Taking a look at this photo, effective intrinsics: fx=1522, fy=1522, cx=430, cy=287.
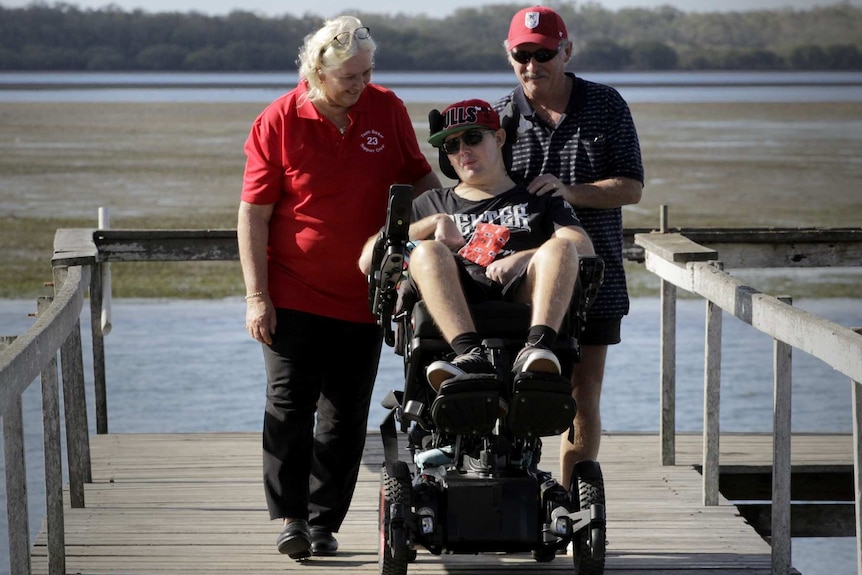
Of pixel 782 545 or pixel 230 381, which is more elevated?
pixel 782 545

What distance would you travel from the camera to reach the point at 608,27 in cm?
12225

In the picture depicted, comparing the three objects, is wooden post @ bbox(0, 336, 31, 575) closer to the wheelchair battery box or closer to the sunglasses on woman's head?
the wheelchair battery box

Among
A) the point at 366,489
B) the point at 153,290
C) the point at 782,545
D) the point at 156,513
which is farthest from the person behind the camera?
the point at 153,290

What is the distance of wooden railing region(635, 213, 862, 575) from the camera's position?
3.88 m

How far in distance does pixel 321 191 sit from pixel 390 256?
0.66 meters

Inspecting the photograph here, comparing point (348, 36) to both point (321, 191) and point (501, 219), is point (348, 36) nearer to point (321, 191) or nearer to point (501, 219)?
point (321, 191)

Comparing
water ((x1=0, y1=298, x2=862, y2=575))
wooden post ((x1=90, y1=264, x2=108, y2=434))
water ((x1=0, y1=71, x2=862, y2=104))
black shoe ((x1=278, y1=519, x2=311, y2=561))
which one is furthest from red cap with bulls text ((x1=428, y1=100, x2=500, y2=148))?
water ((x1=0, y1=71, x2=862, y2=104))

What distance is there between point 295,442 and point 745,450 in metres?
2.74

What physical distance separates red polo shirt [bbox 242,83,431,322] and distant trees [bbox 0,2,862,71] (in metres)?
102

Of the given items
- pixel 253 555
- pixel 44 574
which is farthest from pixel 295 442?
pixel 44 574

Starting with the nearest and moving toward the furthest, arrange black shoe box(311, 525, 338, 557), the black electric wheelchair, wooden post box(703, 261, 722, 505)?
the black electric wheelchair
black shoe box(311, 525, 338, 557)
wooden post box(703, 261, 722, 505)

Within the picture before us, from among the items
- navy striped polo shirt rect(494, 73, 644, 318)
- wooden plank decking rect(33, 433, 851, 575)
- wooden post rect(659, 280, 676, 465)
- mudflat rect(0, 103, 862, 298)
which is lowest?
mudflat rect(0, 103, 862, 298)

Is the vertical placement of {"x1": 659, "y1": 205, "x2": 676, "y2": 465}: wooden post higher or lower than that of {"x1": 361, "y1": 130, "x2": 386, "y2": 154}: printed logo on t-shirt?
lower

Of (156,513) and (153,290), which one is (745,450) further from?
(153,290)
